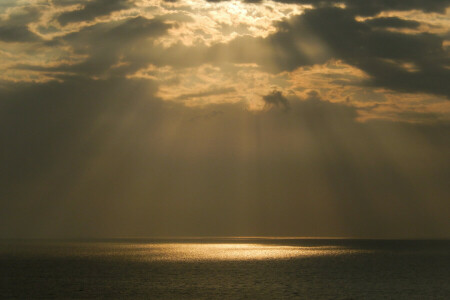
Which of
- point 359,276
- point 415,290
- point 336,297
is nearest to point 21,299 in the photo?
point 336,297

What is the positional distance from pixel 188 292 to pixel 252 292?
7.78 metres

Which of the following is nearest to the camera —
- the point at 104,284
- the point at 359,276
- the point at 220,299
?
the point at 220,299

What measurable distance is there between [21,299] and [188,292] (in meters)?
19.2

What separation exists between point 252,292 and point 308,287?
38.0 ft

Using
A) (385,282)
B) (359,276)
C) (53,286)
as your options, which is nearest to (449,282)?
(385,282)

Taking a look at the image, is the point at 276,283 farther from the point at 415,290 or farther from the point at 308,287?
the point at 415,290

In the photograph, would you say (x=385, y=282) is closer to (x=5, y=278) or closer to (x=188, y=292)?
(x=188, y=292)

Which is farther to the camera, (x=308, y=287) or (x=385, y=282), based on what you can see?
(x=385, y=282)

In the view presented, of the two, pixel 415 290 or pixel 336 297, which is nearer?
pixel 336 297

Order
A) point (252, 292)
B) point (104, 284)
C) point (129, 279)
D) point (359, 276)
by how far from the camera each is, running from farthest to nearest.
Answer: point (359, 276)
point (129, 279)
point (104, 284)
point (252, 292)

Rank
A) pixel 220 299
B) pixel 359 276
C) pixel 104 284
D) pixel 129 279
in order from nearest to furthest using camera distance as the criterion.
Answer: pixel 220 299 → pixel 104 284 → pixel 129 279 → pixel 359 276

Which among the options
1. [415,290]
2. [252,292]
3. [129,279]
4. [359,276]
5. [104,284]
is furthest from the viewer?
[359,276]

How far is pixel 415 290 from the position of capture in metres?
75.4

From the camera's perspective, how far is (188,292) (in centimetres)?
7056
